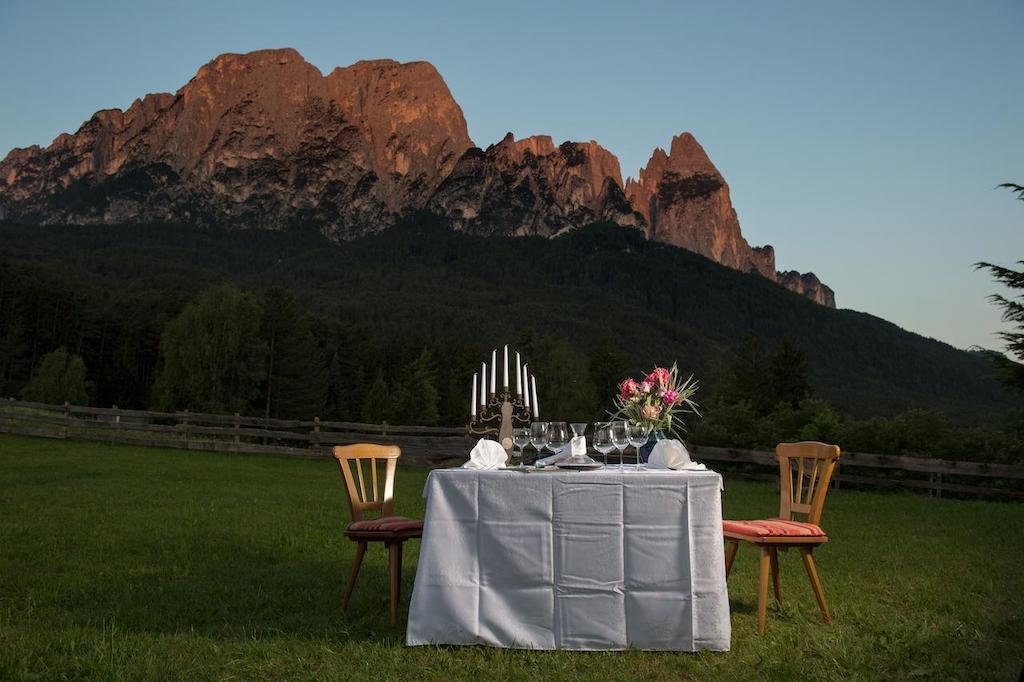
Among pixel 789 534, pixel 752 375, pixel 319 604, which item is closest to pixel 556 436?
pixel 789 534

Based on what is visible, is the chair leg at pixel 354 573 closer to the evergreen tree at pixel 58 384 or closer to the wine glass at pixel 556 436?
the wine glass at pixel 556 436

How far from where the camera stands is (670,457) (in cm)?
425

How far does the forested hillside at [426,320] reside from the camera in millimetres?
44688

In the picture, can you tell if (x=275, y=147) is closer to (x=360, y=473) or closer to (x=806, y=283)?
(x=806, y=283)

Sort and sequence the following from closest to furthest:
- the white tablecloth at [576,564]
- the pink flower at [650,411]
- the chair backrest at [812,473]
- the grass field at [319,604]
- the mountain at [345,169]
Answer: the grass field at [319,604]
the white tablecloth at [576,564]
the pink flower at [650,411]
the chair backrest at [812,473]
the mountain at [345,169]

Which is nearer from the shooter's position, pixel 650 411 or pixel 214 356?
pixel 650 411

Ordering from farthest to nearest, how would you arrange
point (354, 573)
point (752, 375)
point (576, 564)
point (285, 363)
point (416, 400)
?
1. point (416, 400)
2. point (285, 363)
3. point (752, 375)
4. point (354, 573)
5. point (576, 564)

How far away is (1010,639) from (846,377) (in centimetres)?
6112

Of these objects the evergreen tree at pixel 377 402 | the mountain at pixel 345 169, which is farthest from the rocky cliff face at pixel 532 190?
the evergreen tree at pixel 377 402

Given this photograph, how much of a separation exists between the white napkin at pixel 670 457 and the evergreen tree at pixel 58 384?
3937 centimetres

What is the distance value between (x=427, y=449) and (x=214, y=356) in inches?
891

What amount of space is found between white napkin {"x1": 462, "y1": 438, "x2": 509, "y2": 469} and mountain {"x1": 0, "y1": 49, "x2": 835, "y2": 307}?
114 meters

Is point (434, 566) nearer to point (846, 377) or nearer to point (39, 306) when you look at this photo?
point (39, 306)

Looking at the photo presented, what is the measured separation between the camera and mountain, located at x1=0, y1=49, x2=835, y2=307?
12369 cm
